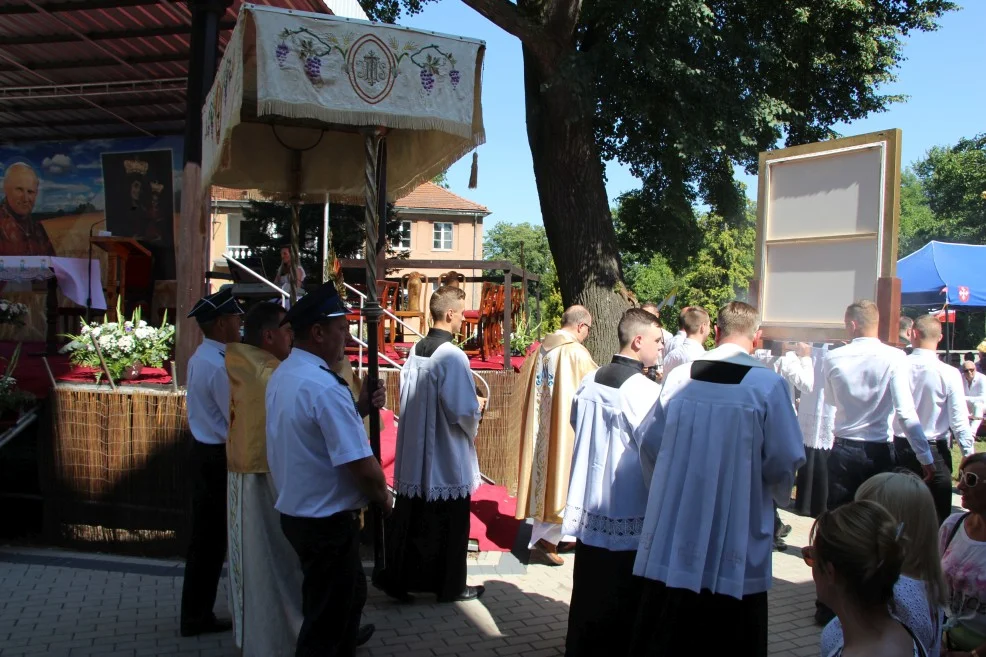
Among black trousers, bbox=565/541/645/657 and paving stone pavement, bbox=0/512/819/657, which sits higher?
black trousers, bbox=565/541/645/657

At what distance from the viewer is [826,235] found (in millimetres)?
5496

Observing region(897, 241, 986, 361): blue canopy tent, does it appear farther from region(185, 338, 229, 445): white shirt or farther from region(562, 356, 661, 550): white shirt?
region(185, 338, 229, 445): white shirt

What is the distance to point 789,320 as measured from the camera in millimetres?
5867

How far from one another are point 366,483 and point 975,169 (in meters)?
43.4

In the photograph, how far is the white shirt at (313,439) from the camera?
10.7 feet

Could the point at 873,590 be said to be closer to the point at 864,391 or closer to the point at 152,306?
the point at 864,391

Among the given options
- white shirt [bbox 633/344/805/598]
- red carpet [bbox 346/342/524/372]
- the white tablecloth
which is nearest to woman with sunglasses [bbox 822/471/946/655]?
white shirt [bbox 633/344/805/598]

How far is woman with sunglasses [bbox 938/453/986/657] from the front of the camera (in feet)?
8.66

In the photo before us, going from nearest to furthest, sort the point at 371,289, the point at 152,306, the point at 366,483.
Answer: the point at 366,483 → the point at 371,289 → the point at 152,306

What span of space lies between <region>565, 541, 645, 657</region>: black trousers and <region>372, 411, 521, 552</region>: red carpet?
96.4 inches

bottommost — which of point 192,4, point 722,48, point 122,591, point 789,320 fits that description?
point 122,591

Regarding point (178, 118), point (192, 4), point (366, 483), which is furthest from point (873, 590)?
point (178, 118)

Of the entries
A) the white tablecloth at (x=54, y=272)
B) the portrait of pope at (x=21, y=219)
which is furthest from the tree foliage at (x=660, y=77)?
the portrait of pope at (x=21, y=219)

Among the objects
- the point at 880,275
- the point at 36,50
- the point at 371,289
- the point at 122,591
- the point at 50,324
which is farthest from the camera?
the point at 36,50
